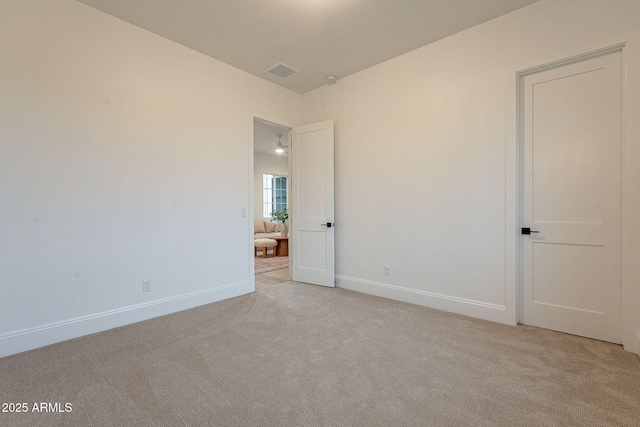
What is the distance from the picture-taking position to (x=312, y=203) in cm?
429

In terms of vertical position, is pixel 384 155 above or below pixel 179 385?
above

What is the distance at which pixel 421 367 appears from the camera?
1986 millimetres

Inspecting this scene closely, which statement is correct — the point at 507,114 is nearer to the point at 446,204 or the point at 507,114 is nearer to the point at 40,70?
the point at 446,204

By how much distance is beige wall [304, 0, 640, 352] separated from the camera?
7.79 feet

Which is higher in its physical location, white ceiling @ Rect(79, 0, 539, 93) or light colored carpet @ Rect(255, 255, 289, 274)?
white ceiling @ Rect(79, 0, 539, 93)

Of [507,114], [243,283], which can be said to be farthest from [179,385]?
[507,114]

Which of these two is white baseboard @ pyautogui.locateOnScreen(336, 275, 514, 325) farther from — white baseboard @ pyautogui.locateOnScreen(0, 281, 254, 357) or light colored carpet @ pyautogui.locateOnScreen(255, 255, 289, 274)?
light colored carpet @ pyautogui.locateOnScreen(255, 255, 289, 274)

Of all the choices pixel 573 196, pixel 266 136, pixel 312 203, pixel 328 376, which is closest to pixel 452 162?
pixel 573 196

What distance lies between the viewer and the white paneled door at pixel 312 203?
13.4 ft

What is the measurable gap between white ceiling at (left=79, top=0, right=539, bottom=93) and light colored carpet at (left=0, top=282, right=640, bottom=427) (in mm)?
2900

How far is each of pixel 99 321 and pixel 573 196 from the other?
430 centimetres

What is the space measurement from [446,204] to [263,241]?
4596mm

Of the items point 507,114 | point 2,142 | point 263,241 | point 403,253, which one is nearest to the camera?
point 2,142

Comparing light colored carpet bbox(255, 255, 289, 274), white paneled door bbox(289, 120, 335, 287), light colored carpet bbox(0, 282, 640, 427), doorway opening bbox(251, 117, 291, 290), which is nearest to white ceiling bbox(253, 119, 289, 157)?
doorway opening bbox(251, 117, 291, 290)
